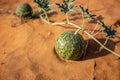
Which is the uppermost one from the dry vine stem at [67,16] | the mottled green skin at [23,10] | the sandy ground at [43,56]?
the dry vine stem at [67,16]

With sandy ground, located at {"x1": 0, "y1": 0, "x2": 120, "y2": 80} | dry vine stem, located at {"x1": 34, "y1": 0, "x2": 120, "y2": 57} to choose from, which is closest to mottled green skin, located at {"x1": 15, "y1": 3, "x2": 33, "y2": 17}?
sandy ground, located at {"x1": 0, "y1": 0, "x2": 120, "y2": 80}

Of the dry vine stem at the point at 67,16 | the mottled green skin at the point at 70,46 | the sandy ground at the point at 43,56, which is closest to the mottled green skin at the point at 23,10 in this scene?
the sandy ground at the point at 43,56

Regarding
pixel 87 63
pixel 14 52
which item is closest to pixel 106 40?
pixel 87 63

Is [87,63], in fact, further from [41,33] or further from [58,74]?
[41,33]

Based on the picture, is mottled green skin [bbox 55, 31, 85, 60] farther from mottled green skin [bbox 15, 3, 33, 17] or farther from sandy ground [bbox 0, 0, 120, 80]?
mottled green skin [bbox 15, 3, 33, 17]

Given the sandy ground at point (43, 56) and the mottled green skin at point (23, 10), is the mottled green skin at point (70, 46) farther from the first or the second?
the mottled green skin at point (23, 10)

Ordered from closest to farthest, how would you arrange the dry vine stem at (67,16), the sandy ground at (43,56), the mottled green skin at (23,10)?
the sandy ground at (43,56) → the dry vine stem at (67,16) → the mottled green skin at (23,10)

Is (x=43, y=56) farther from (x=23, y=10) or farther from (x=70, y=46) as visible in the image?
(x=23, y=10)
